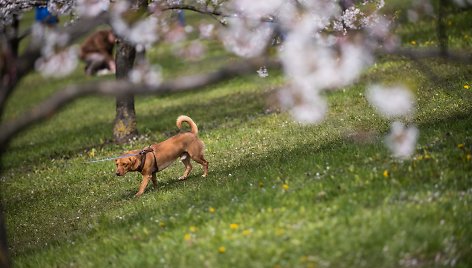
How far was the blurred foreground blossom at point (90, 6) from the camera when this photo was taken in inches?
672

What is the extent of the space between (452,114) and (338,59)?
2478 millimetres

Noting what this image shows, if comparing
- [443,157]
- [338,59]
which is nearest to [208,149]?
[338,59]

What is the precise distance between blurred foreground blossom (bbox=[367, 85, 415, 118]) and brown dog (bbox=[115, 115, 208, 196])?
14.7ft

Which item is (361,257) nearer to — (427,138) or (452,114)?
(427,138)

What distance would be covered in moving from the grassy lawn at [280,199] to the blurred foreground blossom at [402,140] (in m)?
0.17

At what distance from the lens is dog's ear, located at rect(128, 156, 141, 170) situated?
11555 mm

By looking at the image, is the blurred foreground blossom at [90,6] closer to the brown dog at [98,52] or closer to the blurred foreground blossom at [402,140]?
the blurred foreground blossom at [402,140]

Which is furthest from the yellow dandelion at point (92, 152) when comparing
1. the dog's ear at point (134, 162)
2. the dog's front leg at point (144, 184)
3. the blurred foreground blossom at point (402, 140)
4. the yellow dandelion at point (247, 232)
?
the yellow dandelion at point (247, 232)

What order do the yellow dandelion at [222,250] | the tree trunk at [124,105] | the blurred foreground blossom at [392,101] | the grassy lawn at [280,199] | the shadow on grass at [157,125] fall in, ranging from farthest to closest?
1. the shadow on grass at [157,125]
2. the tree trunk at [124,105]
3. the blurred foreground blossom at [392,101]
4. the yellow dandelion at [222,250]
5. the grassy lawn at [280,199]

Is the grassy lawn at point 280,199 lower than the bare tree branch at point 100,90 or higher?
lower

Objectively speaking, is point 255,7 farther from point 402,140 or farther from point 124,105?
point 402,140

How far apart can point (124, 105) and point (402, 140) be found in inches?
401

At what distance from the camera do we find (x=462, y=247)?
7.45m

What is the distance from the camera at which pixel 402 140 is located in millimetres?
10906
